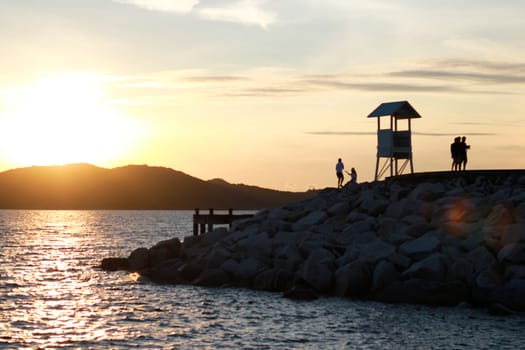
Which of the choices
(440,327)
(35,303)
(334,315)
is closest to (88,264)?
(35,303)

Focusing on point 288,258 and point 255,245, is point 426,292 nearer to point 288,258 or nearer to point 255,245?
point 288,258

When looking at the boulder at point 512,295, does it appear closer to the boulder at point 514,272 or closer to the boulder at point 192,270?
the boulder at point 514,272

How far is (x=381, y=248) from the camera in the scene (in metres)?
25.3

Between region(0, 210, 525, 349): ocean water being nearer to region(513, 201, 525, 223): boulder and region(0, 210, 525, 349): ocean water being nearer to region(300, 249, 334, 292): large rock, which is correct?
region(300, 249, 334, 292): large rock

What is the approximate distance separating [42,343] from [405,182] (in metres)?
19.1

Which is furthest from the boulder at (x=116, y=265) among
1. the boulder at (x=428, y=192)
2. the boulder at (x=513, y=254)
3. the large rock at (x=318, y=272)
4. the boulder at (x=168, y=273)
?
the boulder at (x=513, y=254)

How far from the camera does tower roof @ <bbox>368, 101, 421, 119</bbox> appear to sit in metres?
36.0

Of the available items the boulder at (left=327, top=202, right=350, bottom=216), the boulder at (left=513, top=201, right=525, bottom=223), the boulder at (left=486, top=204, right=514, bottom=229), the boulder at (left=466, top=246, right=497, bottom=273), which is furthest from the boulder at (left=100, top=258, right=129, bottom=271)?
the boulder at (left=513, top=201, right=525, bottom=223)

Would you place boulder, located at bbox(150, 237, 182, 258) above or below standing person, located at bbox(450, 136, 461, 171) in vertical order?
below

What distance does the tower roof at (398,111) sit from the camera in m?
36.0

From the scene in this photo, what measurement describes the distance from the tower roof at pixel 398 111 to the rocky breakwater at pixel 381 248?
10.9ft

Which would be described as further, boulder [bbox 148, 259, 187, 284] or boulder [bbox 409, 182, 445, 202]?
boulder [bbox 409, 182, 445, 202]

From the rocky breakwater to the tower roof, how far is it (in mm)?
3319

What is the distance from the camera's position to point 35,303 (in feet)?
84.9
